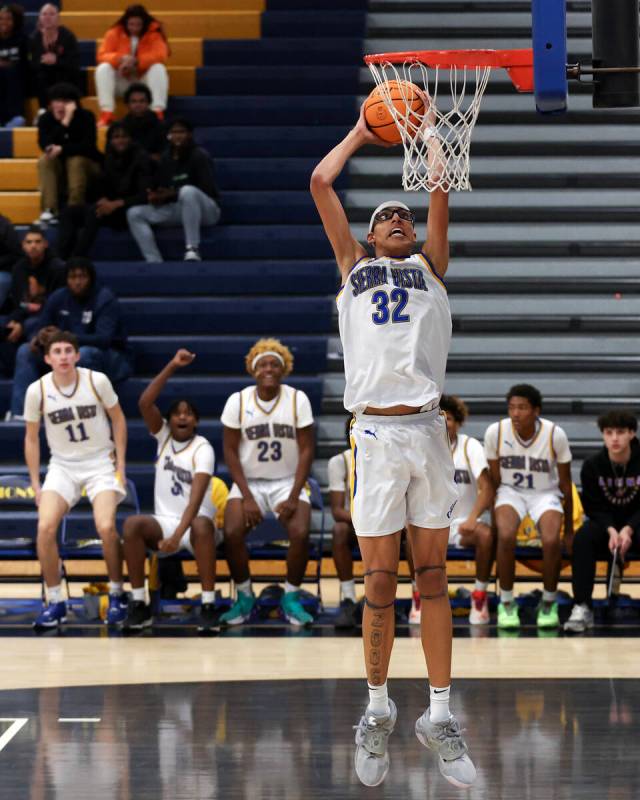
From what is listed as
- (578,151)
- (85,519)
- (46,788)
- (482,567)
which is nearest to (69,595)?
(85,519)

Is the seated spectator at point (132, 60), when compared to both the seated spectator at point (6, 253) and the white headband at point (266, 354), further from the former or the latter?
the white headband at point (266, 354)

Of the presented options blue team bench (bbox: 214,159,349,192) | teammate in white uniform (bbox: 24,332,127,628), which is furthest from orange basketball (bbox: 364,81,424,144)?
blue team bench (bbox: 214,159,349,192)

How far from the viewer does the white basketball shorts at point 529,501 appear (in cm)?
789

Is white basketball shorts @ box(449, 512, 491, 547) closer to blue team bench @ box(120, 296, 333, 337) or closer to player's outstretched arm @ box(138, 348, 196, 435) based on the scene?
player's outstretched arm @ box(138, 348, 196, 435)

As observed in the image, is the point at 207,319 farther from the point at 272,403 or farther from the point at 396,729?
the point at 396,729

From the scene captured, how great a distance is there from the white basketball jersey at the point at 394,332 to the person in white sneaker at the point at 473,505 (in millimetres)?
2971

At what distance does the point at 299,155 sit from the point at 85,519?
4.32 m

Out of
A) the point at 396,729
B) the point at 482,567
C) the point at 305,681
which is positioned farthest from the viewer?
the point at 482,567

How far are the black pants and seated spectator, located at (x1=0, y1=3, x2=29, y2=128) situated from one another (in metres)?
6.94

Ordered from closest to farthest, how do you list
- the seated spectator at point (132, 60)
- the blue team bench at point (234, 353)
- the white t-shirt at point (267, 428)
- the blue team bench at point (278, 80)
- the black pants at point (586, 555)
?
1. the black pants at point (586, 555)
2. the white t-shirt at point (267, 428)
3. the blue team bench at point (234, 353)
4. the seated spectator at point (132, 60)
5. the blue team bench at point (278, 80)

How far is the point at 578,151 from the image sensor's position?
11578mm

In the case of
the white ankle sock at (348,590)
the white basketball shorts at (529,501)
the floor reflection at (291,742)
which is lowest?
the floor reflection at (291,742)

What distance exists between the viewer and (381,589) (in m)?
4.65

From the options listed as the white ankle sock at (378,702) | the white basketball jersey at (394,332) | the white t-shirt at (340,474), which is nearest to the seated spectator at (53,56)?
the white t-shirt at (340,474)
